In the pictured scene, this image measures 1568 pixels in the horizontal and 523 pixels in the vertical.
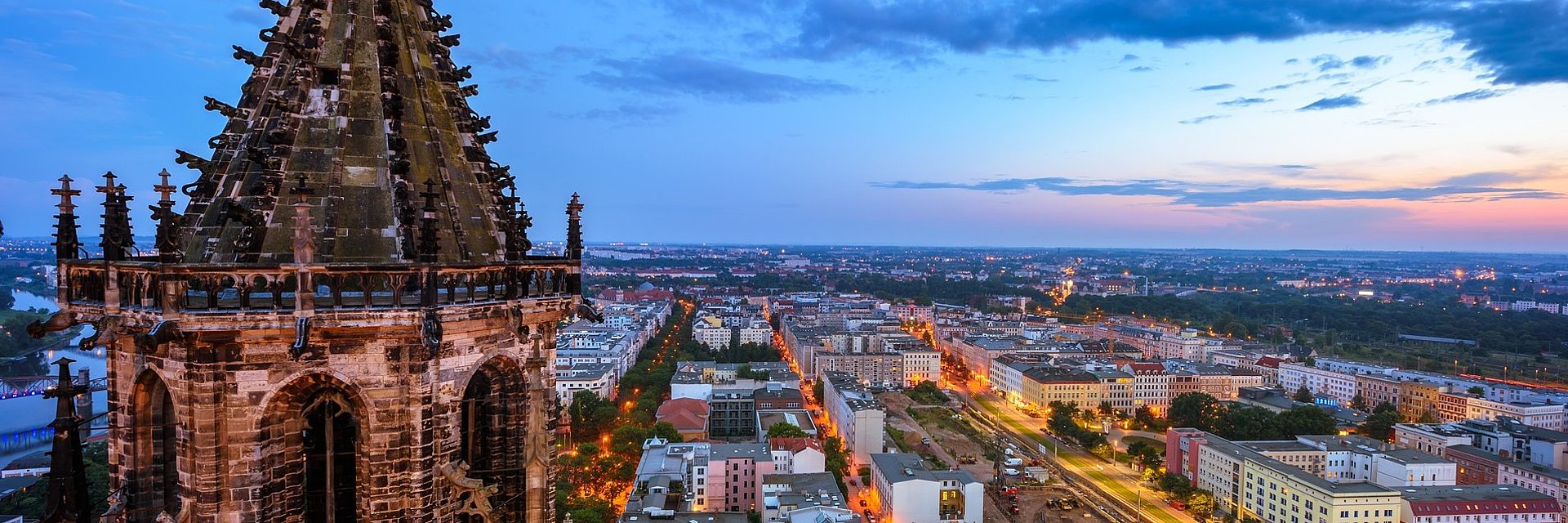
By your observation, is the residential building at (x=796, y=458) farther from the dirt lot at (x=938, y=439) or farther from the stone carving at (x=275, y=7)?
the stone carving at (x=275, y=7)

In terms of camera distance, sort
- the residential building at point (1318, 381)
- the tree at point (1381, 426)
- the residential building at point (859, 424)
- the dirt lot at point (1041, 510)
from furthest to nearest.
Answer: the residential building at point (1318, 381), the tree at point (1381, 426), the residential building at point (859, 424), the dirt lot at point (1041, 510)

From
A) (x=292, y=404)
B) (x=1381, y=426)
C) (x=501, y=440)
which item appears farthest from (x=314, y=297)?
(x=1381, y=426)

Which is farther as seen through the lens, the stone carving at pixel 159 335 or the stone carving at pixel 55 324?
the stone carving at pixel 55 324

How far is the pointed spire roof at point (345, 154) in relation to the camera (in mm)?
6770

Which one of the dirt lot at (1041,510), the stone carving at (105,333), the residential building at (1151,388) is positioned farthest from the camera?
the residential building at (1151,388)

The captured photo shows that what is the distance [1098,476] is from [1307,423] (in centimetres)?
2063

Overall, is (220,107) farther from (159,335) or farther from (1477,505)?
(1477,505)

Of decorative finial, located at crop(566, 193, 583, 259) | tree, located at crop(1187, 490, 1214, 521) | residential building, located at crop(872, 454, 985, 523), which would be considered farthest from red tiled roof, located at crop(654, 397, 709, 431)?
decorative finial, located at crop(566, 193, 583, 259)

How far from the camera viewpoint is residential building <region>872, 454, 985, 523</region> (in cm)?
4894

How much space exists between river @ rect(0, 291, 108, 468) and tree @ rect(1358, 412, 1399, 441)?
319 feet

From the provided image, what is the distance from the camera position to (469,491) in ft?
25.6

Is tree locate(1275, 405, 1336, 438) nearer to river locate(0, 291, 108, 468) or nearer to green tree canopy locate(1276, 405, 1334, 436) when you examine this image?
green tree canopy locate(1276, 405, 1334, 436)

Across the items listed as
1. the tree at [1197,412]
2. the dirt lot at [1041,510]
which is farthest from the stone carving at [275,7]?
the tree at [1197,412]

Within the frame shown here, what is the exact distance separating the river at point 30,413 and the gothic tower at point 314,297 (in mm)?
59537
